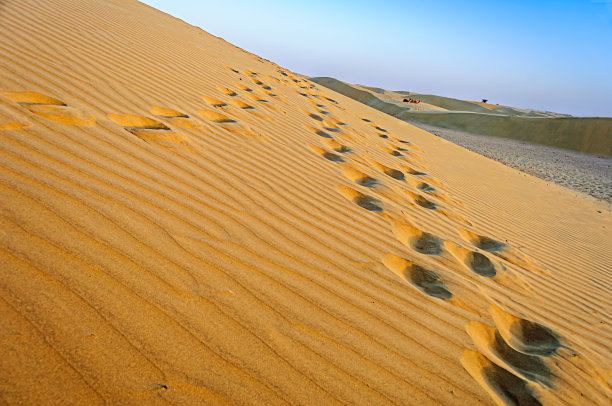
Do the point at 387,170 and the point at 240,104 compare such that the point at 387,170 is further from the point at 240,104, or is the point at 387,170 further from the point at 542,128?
the point at 542,128

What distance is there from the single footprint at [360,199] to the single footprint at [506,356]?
117 centimetres

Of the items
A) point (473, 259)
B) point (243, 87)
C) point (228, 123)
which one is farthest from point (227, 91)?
point (473, 259)

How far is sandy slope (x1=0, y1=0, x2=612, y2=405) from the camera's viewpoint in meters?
1.03

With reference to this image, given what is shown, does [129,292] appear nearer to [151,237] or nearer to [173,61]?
[151,237]

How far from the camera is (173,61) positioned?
5082 millimetres

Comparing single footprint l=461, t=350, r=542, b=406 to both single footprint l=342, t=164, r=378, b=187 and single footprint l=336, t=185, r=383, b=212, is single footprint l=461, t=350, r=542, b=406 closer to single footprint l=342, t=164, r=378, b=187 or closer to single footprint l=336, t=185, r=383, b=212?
single footprint l=336, t=185, r=383, b=212

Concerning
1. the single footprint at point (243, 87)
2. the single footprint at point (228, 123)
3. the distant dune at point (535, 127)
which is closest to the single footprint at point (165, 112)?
the single footprint at point (228, 123)

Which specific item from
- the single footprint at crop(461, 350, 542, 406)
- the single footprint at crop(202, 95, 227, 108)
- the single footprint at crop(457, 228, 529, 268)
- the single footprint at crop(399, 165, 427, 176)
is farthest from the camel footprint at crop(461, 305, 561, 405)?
the single footprint at crop(202, 95, 227, 108)

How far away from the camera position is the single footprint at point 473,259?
93.7 inches

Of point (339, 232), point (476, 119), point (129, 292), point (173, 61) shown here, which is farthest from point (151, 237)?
point (476, 119)

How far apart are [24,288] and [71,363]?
319 millimetres

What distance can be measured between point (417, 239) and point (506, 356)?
1.00 metres

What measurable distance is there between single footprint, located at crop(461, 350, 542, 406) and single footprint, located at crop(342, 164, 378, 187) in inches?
75.2

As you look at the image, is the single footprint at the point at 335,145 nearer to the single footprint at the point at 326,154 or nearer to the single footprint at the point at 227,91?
the single footprint at the point at 326,154
